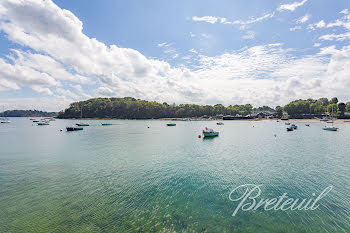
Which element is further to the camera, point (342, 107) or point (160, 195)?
Result: point (342, 107)

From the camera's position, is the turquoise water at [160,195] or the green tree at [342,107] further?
the green tree at [342,107]

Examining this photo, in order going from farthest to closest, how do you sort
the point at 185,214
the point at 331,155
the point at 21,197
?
1. the point at 331,155
2. the point at 21,197
3. the point at 185,214

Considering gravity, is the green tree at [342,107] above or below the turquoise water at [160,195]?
above

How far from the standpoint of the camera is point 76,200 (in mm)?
15211

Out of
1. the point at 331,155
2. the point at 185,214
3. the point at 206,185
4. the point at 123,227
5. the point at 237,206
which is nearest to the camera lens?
the point at 123,227

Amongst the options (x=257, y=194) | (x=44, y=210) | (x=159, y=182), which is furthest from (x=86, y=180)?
(x=257, y=194)

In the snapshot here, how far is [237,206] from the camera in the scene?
14391mm

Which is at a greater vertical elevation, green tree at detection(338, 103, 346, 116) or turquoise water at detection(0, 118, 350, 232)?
green tree at detection(338, 103, 346, 116)

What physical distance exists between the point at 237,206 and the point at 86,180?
1598cm

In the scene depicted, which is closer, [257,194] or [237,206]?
[237,206]

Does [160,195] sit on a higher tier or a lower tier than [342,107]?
lower

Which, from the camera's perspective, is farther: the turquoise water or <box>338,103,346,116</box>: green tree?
<box>338,103,346,116</box>: green tree

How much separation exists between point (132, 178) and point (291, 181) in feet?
58.2

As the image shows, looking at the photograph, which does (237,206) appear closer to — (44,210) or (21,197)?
(44,210)
